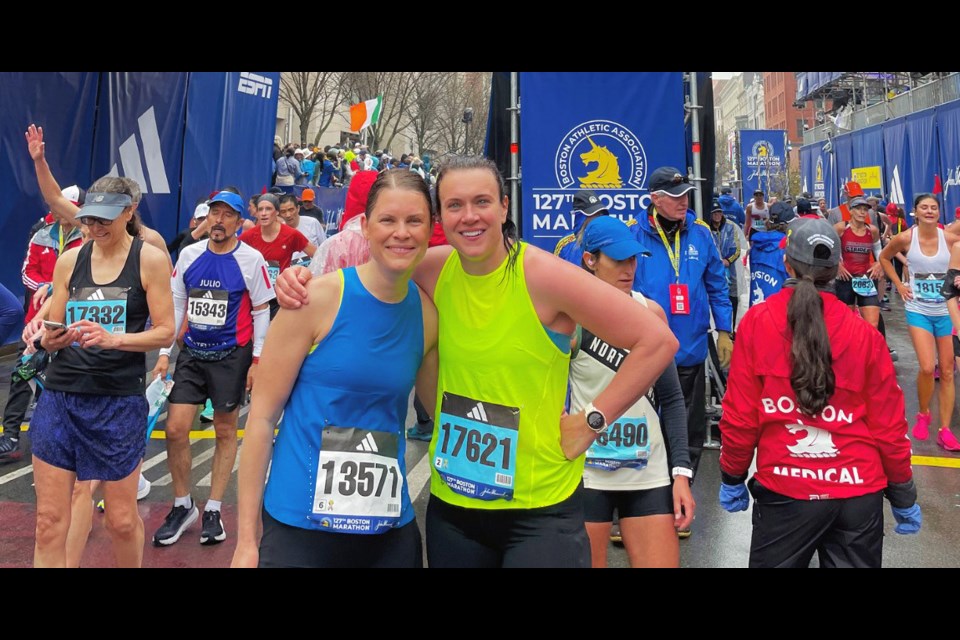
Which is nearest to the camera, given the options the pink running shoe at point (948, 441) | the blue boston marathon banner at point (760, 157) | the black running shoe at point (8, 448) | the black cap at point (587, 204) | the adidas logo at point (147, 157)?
the black cap at point (587, 204)

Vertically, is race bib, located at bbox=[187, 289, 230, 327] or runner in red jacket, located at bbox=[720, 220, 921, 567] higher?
race bib, located at bbox=[187, 289, 230, 327]

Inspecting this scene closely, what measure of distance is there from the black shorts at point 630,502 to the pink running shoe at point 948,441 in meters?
4.91

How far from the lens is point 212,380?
5309 millimetres

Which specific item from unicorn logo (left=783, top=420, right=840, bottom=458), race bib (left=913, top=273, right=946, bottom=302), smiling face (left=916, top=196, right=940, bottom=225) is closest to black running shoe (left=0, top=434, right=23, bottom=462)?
unicorn logo (left=783, top=420, right=840, bottom=458)

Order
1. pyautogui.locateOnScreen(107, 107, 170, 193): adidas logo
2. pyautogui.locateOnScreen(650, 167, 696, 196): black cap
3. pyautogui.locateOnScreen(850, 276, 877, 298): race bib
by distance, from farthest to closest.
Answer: pyautogui.locateOnScreen(107, 107, 170, 193): adidas logo
pyautogui.locateOnScreen(850, 276, 877, 298): race bib
pyautogui.locateOnScreen(650, 167, 696, 196): black cap

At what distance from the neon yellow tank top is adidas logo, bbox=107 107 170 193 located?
12220 millimetres

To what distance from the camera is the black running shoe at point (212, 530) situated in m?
5.05

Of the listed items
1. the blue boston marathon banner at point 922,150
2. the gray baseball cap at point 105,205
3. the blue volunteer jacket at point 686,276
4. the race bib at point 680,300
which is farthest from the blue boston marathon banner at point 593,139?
Answer: the blue boston marathon banner at point 922,150

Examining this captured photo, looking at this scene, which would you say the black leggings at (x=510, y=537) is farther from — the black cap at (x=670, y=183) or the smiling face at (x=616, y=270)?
the black cap at (x=670, y=183)

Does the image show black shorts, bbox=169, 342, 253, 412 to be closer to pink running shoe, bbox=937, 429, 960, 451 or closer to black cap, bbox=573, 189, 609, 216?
black cap, bbox=573, 189, 609, 216

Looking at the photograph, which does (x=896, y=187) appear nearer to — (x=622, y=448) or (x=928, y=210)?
(x=928, y=210)

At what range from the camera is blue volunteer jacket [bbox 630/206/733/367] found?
4.96 m

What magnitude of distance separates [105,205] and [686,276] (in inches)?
127
